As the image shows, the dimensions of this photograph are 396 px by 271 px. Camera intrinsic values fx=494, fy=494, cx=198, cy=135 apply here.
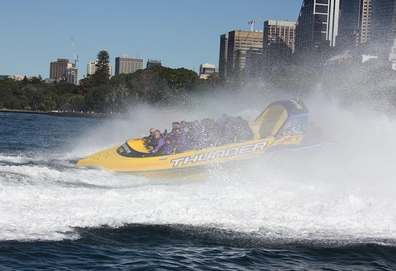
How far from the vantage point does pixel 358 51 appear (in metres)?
116

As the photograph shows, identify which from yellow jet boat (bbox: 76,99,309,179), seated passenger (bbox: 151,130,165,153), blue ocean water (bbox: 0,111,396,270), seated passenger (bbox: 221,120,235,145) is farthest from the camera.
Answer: seated passenger (bbox: 221,120,235,145)

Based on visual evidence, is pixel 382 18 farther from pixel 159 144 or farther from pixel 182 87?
pixel 159 144

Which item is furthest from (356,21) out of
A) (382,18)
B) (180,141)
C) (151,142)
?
(180,141)

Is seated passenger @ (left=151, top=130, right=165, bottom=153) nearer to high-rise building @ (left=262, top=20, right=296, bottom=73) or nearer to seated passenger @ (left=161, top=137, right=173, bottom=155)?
seated passenger @ (left=161, top=137, right=173, bottom=155)

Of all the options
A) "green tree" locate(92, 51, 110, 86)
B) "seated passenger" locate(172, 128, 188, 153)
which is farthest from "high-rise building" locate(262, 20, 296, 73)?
"seated passenger" locate(172, 128, 188, 153)

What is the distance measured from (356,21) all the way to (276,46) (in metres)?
30.7

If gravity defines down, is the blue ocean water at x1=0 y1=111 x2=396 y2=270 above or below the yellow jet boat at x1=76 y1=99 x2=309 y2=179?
below

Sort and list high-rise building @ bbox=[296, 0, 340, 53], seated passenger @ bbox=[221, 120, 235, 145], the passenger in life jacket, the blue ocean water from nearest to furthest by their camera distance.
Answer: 1. the blue ocean water
2. seated passenger @ bbox=[221, 120, 235, 145]
3. the passenger in life jacket
4. high-rise building @ bbox=[296, 0, 340, 53]

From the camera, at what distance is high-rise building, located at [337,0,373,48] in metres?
158

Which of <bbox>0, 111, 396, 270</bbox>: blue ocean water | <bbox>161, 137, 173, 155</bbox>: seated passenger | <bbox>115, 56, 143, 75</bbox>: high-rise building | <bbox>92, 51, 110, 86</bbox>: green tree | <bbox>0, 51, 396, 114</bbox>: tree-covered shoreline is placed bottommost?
<bbox>0, 111, 396, 270</bbox>: blue ocean water

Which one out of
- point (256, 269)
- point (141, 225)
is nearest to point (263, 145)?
point (141, 225)

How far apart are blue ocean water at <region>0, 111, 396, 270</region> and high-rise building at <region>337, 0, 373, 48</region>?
5924 inches

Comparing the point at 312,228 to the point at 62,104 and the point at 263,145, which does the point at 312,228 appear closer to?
the point at 263,145

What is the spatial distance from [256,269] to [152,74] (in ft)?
290
